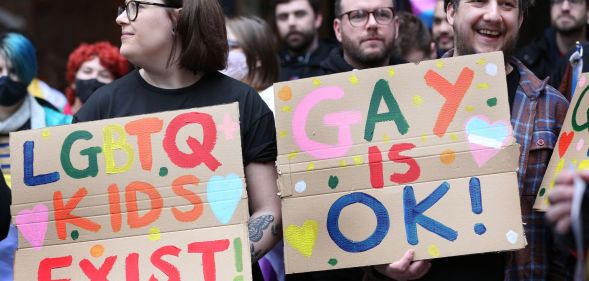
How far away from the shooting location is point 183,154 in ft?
9.85

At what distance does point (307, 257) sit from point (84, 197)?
70 cm

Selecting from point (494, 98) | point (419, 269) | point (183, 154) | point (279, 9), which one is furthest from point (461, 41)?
point (279, 9)

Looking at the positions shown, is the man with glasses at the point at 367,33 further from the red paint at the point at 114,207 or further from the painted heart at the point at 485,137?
the red paint at the point at 114,207

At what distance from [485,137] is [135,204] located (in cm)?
108

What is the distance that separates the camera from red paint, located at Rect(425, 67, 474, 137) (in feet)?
10.0

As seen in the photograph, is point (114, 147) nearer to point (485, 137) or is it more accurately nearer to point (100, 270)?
point (100, 270)

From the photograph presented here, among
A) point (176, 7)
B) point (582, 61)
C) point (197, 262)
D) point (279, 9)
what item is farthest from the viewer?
point (279, 9)

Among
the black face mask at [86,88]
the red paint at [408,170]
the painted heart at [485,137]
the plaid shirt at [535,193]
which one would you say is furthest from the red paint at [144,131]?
the black face mask at [86,88]

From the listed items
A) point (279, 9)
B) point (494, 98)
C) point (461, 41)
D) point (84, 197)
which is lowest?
point (84, 197)

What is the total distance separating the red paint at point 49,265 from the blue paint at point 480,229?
1224 millimetres

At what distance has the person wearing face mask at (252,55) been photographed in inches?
190

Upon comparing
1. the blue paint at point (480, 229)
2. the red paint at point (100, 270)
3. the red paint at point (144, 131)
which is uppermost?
the red paint at point (144, 131)

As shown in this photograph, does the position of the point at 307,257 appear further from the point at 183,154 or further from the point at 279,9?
the point at 279,9

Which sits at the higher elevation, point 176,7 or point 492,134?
point 176,7
